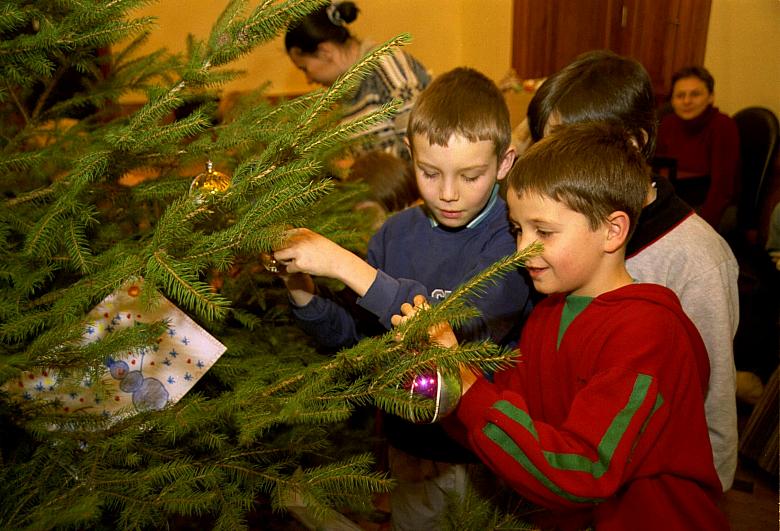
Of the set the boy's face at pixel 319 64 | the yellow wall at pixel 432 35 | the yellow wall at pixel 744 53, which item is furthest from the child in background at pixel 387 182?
the yellow wall at pixel 744 53

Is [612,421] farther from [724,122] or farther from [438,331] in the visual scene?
[724,122]

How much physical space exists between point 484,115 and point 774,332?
8.05 ft

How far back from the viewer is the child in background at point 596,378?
34.4 inches

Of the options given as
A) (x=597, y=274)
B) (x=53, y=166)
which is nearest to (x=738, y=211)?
(x=597, y=274)

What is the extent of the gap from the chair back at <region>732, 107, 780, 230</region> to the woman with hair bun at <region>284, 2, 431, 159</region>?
223 centimetres

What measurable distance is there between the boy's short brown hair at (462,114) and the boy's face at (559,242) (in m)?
0.24

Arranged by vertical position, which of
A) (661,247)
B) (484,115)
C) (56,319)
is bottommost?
(661,247)

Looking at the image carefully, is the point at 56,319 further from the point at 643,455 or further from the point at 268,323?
the point at 643,455

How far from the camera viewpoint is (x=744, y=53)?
4.02 meters

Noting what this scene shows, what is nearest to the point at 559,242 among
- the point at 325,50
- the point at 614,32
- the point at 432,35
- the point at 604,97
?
the point at 604,97

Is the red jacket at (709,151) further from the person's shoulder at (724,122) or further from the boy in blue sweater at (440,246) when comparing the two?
the boy in blue sweater at (440,246)

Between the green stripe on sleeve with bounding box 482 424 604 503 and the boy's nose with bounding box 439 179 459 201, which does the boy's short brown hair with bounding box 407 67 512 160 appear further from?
the green stripe on sleeve with bounding box 482 424 604 503

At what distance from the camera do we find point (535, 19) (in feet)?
17.2

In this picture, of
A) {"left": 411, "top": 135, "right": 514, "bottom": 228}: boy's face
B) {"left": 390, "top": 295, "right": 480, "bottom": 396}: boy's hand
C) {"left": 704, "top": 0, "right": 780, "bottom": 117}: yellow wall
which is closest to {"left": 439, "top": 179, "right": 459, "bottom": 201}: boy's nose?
{"left": 411, "top": 135, "right": 514, "bottom": 228}: boy's face
